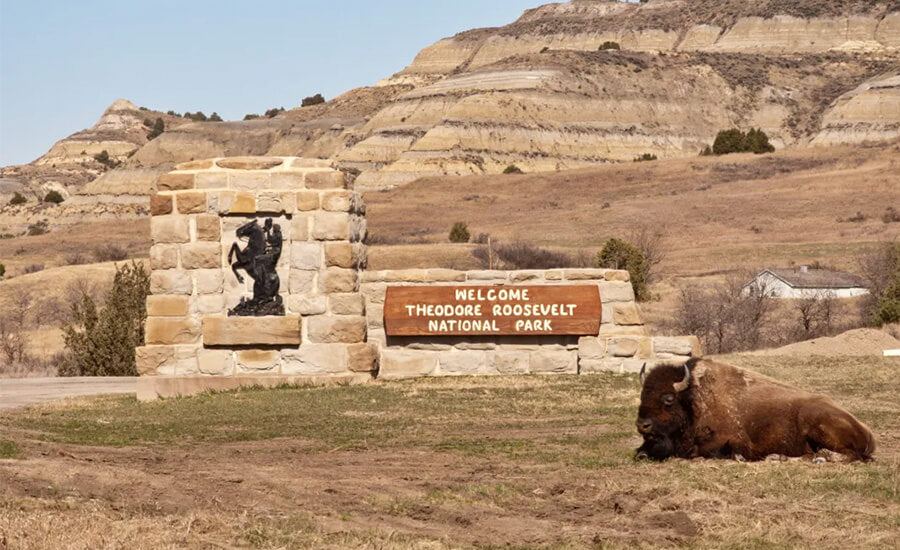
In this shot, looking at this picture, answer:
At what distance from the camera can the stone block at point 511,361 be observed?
2072cm

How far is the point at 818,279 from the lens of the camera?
5022cm

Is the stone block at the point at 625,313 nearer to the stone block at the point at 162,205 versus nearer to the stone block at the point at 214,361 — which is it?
the stone block at the point at 214,361

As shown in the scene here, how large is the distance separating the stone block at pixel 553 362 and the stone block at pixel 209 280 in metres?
5.17

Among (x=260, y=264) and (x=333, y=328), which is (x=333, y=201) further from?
(x=333, y=328)

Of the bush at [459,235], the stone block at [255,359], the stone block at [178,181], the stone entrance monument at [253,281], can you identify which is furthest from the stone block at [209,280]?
the bush at [459,235]

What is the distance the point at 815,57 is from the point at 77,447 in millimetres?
159508

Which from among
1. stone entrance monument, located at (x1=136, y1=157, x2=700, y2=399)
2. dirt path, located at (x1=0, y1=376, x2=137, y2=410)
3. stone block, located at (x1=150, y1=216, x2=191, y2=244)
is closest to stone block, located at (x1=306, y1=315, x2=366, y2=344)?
stone entrance monument, located at (x1=136, y1=157, x2=700, y2=399)

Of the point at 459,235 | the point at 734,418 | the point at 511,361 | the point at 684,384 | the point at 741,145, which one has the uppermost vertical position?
the point at 741,145

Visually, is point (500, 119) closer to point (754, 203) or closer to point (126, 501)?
point (754, 203)

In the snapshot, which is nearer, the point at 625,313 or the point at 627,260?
the point at 625,313

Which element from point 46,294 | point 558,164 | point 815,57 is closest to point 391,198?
point 558,164

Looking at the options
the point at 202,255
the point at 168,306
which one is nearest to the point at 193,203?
the point at 202,255

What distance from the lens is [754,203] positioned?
271 feet

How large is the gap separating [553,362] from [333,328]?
3714 mm
